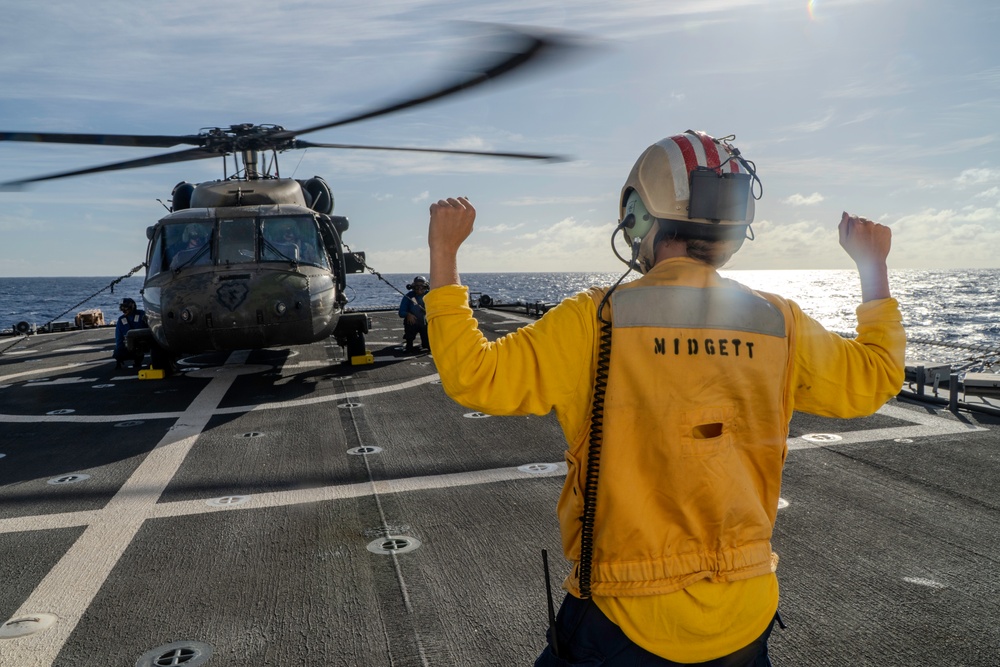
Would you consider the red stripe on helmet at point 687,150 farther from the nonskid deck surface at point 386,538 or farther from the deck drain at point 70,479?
the deck drain at point 70,479

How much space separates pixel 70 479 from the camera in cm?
661

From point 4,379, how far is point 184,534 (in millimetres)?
10227

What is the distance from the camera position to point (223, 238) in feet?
38.8

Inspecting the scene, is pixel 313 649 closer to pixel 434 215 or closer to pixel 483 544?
pixel 483 544

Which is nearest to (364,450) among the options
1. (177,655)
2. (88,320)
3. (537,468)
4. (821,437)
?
(537,468)

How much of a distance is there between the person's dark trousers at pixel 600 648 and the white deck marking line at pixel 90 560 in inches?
119

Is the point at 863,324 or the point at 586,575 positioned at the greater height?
the point at 863,324

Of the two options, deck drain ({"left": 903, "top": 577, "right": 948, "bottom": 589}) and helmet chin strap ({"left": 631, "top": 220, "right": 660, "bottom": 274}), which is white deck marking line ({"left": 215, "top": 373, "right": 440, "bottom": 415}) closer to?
deck drain ({"left": 903, "top": 577, "right": 948, "bottom": 589})

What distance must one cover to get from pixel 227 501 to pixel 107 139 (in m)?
7.90

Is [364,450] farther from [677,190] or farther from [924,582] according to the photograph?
[677,190]

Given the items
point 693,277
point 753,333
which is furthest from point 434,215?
point 753,333

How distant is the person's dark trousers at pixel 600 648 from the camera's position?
186 cm

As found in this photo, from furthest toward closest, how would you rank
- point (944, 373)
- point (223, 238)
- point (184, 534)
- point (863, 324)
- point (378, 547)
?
1. point (223, 238)
2. point (944, 373)
3. point (184, 534)
4. point (378, 547)
5. point (863, 324)

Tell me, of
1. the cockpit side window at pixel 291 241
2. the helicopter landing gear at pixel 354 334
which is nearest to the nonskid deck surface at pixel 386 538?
the cockpit side window at pixel 291 241
